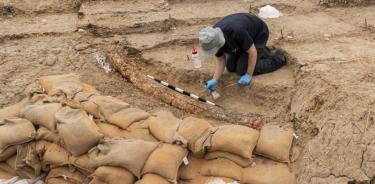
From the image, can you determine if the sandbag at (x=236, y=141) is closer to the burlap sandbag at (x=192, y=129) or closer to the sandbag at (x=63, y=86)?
the burlap sandbag at (x=192, y=129)

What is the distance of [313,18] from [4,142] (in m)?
4.13

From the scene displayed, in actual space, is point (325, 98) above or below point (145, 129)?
above

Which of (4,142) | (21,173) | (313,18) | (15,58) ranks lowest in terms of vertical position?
(21,173)

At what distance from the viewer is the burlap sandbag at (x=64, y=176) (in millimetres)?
3785

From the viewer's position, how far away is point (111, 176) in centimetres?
352

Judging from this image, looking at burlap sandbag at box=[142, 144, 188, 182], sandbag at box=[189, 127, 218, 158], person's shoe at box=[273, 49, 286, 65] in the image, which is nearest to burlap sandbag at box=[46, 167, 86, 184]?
burlap sandbag at box=[142, 144, 188, 182]

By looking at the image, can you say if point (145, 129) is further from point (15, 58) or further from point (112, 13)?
point (112, 13)

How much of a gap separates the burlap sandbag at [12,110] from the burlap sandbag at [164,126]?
1253mm

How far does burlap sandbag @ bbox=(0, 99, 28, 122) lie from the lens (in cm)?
416

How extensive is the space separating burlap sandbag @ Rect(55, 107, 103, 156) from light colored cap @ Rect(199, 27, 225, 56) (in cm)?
122

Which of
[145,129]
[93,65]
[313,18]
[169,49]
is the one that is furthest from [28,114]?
[313,18]

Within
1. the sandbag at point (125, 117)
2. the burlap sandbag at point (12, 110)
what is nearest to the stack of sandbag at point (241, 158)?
the sandbag at point (125, 117)

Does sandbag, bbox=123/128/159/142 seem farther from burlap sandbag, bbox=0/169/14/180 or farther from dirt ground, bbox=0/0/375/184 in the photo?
burlap sandbag, bbox=0/169/14/180

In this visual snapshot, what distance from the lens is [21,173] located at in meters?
3.91
